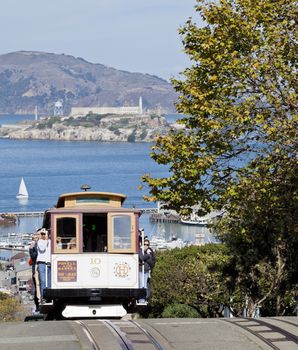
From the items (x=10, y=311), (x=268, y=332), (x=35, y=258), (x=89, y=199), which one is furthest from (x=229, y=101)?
(x=10, y=311)

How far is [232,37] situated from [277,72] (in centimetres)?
152

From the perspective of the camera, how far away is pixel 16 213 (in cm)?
16438

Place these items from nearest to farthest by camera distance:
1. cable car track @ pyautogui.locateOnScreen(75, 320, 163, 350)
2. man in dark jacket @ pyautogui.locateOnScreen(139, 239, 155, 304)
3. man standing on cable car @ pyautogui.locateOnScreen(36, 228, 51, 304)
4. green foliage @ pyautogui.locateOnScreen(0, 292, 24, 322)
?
cable car track @ pyautogui.locateOnScreen(75, 320, 163, 350) < man standing on cable car @ pyautogui.locateOnScreen(36, 228, 51, 304) < man in dark jacket @ pyautogui.locateOnScreen(139, 239, 155, 304) < green foliage @ pyautogui.locateOnScreen(0, 292, 24, 322)

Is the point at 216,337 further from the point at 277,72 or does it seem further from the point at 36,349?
the point at 277,72

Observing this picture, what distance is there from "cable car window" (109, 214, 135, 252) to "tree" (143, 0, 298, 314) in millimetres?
2730

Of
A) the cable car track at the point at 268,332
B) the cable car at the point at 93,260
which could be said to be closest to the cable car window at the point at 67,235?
the cable car at the point at 93,260

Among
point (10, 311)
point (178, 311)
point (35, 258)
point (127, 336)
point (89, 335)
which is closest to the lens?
point (127, 336)

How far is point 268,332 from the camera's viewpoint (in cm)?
1559

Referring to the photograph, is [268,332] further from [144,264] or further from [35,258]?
[35,258]

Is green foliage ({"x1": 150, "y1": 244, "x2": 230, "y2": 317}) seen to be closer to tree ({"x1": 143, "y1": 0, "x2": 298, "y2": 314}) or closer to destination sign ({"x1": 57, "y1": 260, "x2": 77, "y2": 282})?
tree ({"x1": 143, "y1": 0, "x2": 298, "y2": 314})

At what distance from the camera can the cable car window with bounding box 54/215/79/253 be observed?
71.8ft

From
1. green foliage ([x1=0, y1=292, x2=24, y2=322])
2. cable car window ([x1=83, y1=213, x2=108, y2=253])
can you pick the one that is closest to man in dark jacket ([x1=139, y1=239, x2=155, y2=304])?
cable car window ([x1=83, y1=213, x2=108, y2=253])

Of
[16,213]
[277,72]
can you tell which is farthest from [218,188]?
[16,213]

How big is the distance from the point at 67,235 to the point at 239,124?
179 inches
